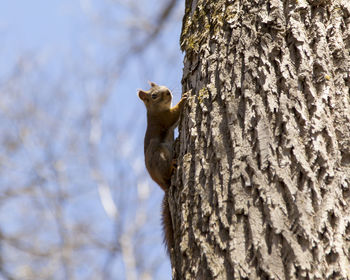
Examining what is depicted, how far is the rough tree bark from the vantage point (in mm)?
1757

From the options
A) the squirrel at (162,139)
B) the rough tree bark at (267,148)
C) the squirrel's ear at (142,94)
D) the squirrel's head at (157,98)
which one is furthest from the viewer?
the squirrel's ear at (142,94)

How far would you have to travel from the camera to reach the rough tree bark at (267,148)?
1757 mm

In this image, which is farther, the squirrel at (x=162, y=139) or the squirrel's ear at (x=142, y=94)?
the squirrel's ear at (x=142, y=94)

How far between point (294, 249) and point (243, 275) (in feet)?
0.74

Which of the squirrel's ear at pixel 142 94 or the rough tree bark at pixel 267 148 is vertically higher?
the squirrel's ear at pixel 142 94

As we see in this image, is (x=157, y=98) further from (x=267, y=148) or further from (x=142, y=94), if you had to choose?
(x=267, y=148)

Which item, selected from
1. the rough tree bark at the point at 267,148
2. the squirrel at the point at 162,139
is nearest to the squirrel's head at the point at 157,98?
the squirrel at the point at 162,139

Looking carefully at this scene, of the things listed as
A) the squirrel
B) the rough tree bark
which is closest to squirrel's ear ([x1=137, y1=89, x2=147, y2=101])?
the squirrel

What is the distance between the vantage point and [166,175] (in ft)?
10.8

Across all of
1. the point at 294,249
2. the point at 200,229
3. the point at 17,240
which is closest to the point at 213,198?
the point at 200,229

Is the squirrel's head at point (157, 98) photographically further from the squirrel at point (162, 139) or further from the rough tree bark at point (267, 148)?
the rough tree bark at point (267, 148)

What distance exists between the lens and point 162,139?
3959 millimetres

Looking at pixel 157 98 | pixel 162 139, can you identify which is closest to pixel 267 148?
pixel 162 139

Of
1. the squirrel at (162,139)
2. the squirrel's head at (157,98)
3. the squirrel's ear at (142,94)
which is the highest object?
the squirrel's ear at (142,94)
